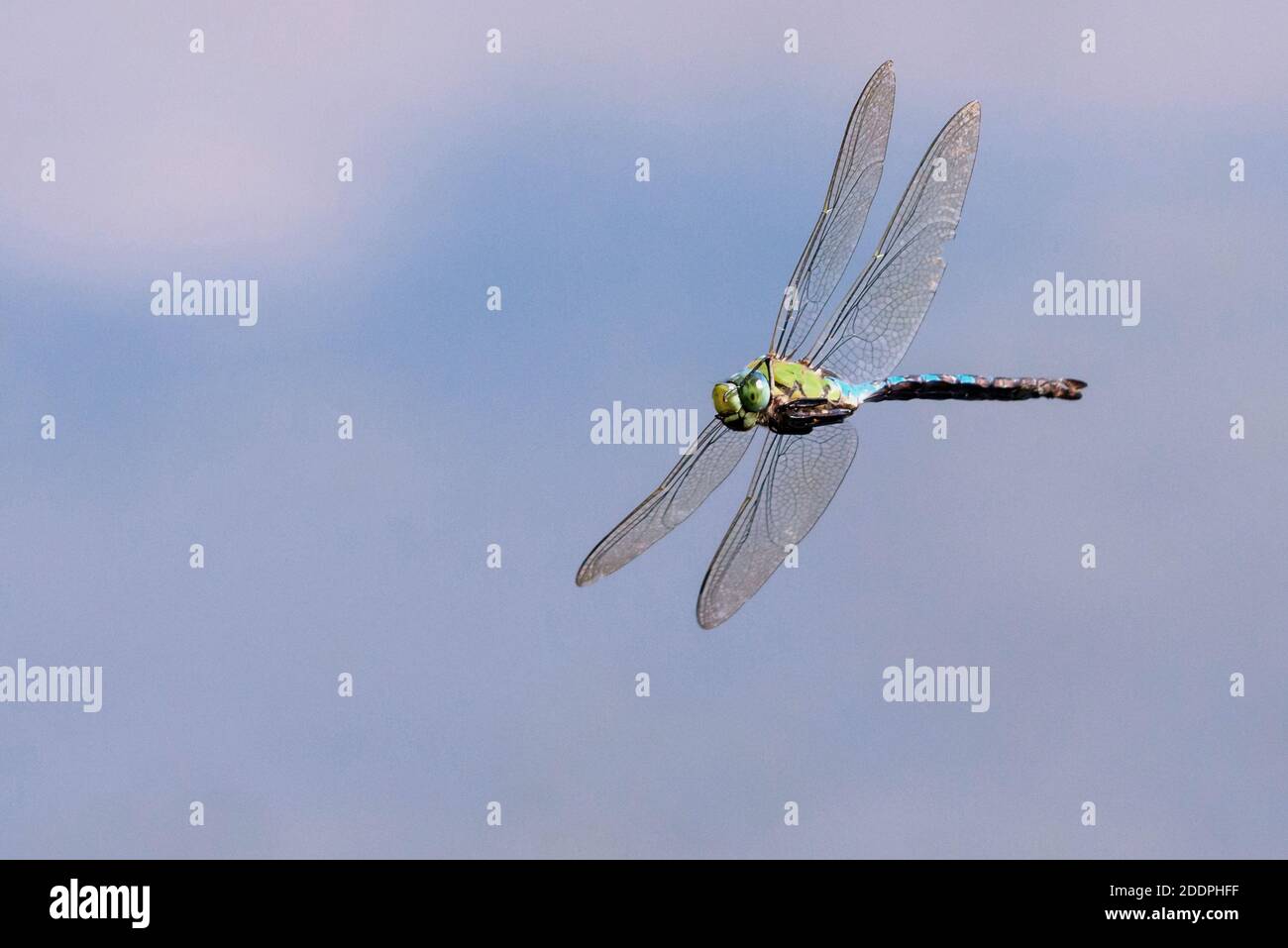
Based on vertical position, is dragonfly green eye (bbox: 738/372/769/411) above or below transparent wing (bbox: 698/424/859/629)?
above

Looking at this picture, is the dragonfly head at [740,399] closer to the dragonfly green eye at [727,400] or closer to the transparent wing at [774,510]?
the dragonfly green eye at [727,400]

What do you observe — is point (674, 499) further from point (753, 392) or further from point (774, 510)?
point (753, 392)

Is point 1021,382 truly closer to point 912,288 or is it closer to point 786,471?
point 912,288

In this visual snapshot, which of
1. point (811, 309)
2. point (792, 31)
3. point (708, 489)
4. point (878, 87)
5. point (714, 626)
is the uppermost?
point (792, 31)

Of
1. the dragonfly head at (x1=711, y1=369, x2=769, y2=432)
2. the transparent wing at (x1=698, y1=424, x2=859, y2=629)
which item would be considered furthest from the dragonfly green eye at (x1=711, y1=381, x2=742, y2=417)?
the transparent wing at (x1=698, y1=424, x2=859, y2=629)

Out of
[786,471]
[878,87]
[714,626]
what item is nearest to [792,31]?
[878,87]

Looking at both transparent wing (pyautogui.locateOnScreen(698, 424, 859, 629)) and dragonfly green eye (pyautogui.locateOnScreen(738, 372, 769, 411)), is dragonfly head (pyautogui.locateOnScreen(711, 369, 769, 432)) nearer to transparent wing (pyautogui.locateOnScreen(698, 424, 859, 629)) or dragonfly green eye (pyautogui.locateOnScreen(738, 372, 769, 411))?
dragonfly green eye (pyautogui.locateOnScreen(738, 372, 769, 411))

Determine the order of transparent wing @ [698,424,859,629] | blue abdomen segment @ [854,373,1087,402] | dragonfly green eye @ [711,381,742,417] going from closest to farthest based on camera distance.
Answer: transparent wing @ [698,424,859,629] → dragonfly green eye @ [711,381,742,417] → blue abdomen segment @ [854,373,1087,402]
